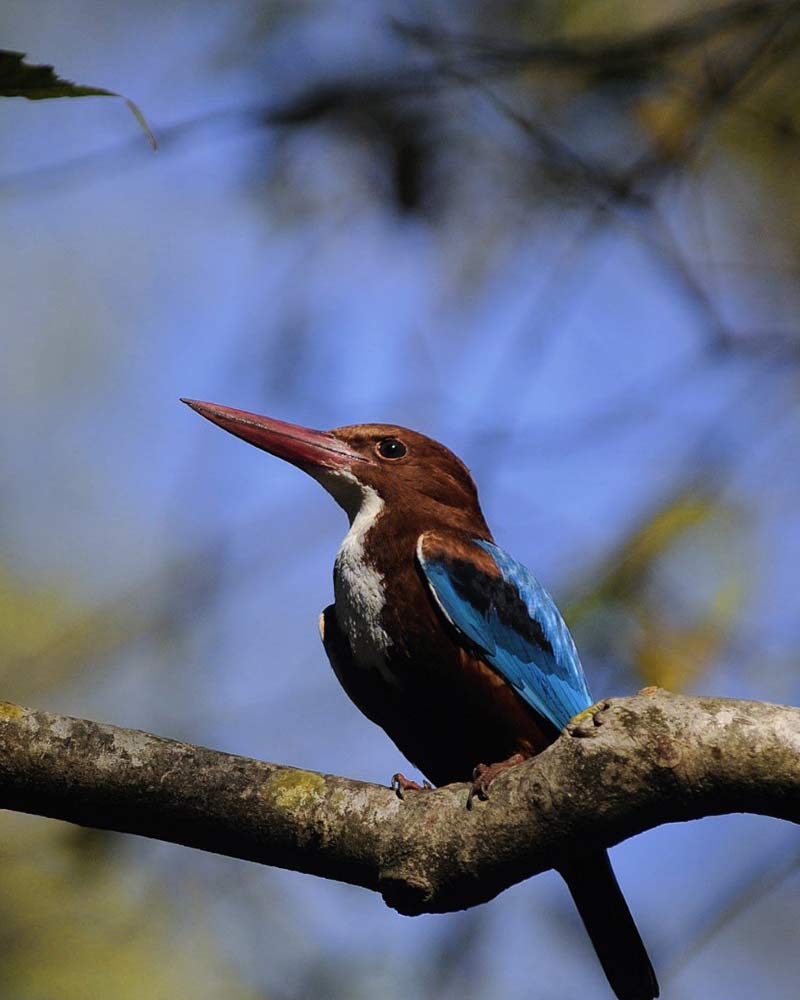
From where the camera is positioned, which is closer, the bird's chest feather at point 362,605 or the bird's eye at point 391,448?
the bird's chest feather at point 362,605

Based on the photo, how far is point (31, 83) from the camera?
5.69ft

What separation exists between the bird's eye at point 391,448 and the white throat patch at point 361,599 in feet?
1.15

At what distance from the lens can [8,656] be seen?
779 centimetres

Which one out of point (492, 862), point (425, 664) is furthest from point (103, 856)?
point (492, 862)

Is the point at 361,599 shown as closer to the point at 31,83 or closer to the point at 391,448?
the point at 391,448

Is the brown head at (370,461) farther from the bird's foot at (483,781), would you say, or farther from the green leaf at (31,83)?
the green leaf at (31,83)

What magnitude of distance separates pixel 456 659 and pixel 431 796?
3.49ft

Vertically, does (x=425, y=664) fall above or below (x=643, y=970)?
above

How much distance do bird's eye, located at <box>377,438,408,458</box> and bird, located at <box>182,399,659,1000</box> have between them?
305 mm

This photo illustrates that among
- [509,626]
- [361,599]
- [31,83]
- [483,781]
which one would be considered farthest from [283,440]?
[31,83]

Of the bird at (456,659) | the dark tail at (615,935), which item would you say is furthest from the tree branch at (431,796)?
the dark tail at (615,935)

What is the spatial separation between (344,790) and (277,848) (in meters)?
0.22

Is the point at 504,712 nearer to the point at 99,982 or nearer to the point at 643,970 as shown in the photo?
the point at 643,970

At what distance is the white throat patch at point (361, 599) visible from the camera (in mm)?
4293
